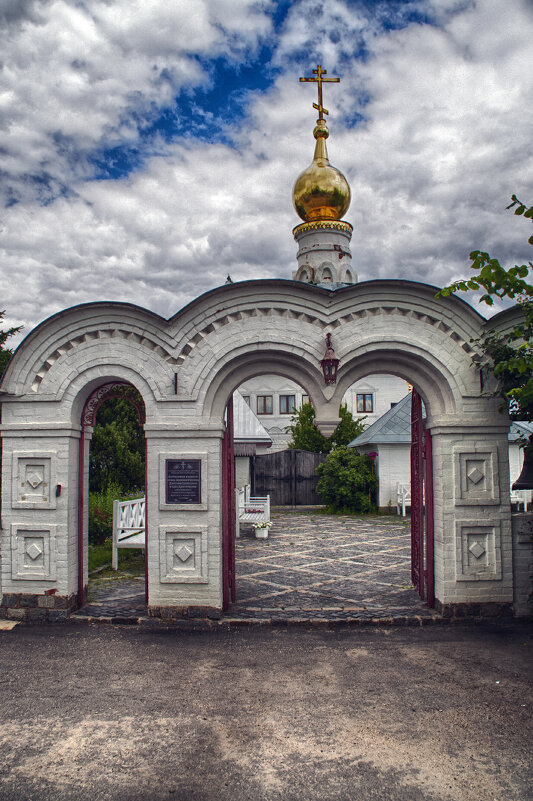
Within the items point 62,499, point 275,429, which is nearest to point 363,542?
point 62,499

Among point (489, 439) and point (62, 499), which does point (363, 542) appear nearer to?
point (489, 439)

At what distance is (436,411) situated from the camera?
8055mm

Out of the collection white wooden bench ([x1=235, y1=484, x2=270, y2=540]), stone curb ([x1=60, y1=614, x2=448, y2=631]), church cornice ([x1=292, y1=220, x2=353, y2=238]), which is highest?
church cornice ([x1=292, y1=220, x2=353, y2=238])

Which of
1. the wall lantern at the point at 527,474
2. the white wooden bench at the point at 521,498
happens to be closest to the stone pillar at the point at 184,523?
the wall lantern at the point at 527,474

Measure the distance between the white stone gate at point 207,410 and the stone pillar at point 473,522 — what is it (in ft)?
0.05

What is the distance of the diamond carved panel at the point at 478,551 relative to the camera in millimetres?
7703

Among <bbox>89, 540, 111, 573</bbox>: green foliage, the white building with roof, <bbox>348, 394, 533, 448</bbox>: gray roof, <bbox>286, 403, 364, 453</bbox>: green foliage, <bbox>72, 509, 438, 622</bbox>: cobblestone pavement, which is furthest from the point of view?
<bbox>286, 403, 364, 453</bbox>: green foliage

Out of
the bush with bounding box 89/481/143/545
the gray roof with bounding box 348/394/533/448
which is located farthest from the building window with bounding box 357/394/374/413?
the bush with bounding box 89/481/143/545

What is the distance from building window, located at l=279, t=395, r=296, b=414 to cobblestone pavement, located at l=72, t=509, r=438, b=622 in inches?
780

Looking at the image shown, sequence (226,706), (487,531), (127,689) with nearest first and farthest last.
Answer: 1. (226,706)
2. (127,689)
3. (487,531)

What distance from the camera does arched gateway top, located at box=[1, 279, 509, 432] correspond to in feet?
26.0

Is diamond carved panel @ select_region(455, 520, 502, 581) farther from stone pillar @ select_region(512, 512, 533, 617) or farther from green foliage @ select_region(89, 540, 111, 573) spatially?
green foliage @ select_region(89, 540, 111, 573)

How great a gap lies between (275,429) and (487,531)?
27491 millimetres

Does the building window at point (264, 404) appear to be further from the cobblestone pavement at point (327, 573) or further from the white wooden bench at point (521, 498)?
the white wooden bench at point (521, 498)
